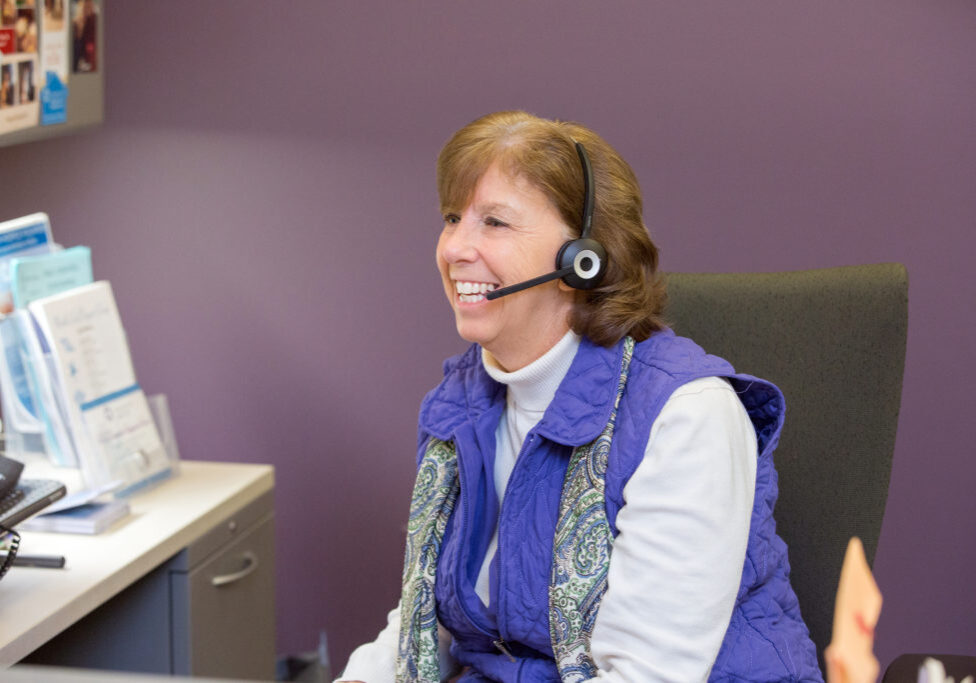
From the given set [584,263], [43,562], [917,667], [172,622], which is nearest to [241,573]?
[172,622]

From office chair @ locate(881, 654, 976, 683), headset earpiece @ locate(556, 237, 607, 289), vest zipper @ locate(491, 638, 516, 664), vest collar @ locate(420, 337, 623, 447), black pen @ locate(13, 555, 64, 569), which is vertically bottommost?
black pen @ locate(13, 555, 64, 569)

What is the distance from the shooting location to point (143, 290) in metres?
2.54

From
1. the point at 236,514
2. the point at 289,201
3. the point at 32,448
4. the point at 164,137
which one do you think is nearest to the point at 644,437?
the point at 236,514

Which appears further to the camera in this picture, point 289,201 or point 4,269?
point 289,201

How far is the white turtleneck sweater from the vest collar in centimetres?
8

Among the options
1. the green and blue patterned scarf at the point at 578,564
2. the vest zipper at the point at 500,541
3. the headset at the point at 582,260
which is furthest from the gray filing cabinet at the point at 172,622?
the headset at the point at 582,260

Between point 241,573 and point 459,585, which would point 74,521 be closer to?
point 241,573

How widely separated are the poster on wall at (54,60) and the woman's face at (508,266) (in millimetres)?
1006

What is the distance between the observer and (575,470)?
4.31 feet

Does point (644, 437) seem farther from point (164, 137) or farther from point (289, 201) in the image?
point (164, 137)

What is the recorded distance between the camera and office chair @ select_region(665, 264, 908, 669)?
55.4 inches

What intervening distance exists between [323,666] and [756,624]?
4.59 feet

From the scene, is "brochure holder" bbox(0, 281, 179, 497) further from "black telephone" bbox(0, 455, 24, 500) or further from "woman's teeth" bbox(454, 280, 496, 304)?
"woman's teeth" bbox(454, 280, 496, 304)

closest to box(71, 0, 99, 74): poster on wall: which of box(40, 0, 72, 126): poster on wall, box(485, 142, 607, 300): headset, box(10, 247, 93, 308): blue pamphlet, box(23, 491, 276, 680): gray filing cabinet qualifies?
box(40, 0, 72, 126): poster on wall
